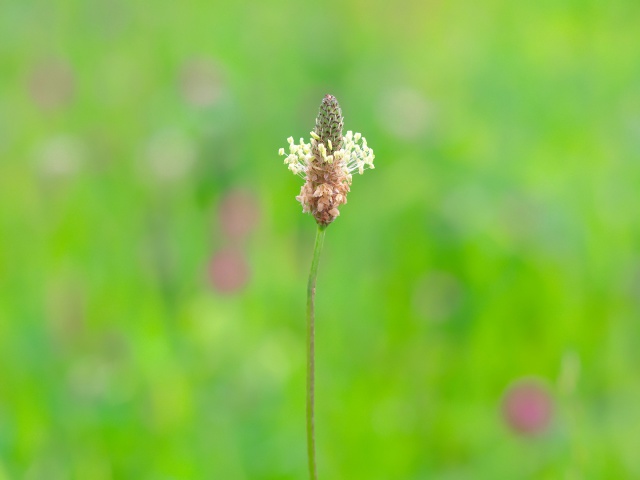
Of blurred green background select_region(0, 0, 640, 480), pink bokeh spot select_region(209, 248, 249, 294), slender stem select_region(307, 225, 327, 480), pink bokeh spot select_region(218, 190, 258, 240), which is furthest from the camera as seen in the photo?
pink bokeh spot select_region(218, 190, 258, 240)

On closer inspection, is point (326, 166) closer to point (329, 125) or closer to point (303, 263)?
point (329, 125)

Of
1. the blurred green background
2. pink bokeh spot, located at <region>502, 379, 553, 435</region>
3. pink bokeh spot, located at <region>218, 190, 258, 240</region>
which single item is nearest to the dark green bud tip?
the blurred green background

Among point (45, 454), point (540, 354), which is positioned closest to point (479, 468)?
point (540, 354)

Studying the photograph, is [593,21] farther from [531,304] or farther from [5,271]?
[5,271]

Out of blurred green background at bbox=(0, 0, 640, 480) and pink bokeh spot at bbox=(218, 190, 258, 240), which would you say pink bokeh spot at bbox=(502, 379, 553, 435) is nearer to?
blurred green background at bbox=(0, 0, 640, 480)

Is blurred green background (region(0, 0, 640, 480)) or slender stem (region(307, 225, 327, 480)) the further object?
blurred green background (region(0, 0, 640, 480))

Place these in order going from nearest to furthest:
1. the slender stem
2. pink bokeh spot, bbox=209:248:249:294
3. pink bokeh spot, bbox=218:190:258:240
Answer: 1. the slender stem
2. pink bokeh spot, bbox=209:248:249:294
3. pink bokeh spot, bbox=218:190:258:240

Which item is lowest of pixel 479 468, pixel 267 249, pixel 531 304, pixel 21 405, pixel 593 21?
pixel 479 468
